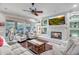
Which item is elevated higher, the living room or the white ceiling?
the white ceiling

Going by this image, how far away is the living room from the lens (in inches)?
100

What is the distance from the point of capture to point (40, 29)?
8.56 feet

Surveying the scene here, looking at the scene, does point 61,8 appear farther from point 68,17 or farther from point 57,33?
point 57,33

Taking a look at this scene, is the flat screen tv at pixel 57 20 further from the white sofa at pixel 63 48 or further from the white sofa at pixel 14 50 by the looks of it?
the white sofa at pixel 14 50

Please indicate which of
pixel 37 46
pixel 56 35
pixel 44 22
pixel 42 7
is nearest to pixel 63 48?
pixel 56 35

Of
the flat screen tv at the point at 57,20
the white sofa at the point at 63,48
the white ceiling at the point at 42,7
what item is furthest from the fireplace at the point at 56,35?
the white ceiling at the point at 42,7

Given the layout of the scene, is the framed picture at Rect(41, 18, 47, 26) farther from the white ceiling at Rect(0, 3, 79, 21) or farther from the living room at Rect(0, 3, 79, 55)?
the white ceiling at Rect(0, 3, 79, 21)

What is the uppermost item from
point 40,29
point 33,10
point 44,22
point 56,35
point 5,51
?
point 33,10

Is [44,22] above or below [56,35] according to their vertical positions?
above

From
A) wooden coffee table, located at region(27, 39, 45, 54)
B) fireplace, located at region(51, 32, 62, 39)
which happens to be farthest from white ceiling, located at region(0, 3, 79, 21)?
wooden coffee table, located at region(27, 39, 45, 54)

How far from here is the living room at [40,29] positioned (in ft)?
8.36

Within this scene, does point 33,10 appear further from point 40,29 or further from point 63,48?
point 63,48

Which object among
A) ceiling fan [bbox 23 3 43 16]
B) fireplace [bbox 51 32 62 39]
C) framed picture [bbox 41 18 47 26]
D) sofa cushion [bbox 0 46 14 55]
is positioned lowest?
sofa cushion [bbox 0 46 14 55]
